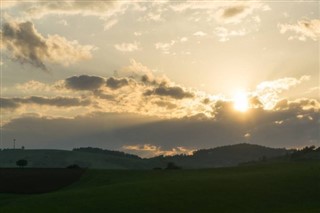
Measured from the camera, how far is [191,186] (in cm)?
8238

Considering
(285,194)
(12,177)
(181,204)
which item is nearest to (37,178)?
(12,177)

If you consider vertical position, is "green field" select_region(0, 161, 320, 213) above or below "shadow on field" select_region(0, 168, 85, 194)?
below

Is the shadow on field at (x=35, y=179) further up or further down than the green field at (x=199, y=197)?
further up

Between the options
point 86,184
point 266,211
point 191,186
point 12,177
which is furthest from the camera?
point 12,177

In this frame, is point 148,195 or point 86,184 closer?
point 148,195

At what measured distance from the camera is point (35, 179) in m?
110

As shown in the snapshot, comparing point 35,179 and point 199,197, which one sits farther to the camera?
point 35,179

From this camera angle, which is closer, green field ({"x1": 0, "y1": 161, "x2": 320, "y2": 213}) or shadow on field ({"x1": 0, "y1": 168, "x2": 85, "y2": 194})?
green field ({"x1": 0, "y1": 161, "x2": 320, "y2": 213})

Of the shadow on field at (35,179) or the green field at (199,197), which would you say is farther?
the shadow on field at (35,179)

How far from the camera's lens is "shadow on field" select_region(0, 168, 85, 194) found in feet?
330

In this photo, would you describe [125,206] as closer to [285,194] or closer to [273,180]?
[285,194]

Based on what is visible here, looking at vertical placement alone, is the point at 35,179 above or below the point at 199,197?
above

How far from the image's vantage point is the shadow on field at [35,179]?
330 ft

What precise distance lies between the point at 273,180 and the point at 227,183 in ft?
30.1
